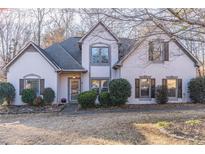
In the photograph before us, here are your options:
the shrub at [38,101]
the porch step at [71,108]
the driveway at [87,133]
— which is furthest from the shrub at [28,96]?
the driveway at [87,133]

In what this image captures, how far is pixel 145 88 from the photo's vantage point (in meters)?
16.7

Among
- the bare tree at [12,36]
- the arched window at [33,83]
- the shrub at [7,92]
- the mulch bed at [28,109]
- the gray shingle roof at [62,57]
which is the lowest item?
the mulch bed at [28,109]

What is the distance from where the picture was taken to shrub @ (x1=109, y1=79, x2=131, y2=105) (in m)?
15.5

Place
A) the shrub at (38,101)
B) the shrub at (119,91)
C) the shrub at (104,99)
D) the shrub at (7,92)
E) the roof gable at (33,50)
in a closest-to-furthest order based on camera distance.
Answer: the shrub at (104,99)
the shrub at (119,91)
the shrub at (38,101)
the shrub at (7,92)
the roof gable at (33,50)

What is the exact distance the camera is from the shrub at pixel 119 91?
15461 millimetres

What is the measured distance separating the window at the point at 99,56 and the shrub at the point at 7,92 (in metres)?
3.61

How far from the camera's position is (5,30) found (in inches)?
698

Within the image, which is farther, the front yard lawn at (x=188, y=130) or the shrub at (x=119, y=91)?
the shrub at (x=119, y=91)

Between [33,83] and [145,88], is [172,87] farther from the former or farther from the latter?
[33,83]

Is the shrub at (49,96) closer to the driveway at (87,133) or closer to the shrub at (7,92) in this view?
the shrub at (7,92)

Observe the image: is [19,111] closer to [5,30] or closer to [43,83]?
[43,83]

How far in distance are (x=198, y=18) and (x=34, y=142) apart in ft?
13.5

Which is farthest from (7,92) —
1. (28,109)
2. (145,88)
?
→ (145,88)

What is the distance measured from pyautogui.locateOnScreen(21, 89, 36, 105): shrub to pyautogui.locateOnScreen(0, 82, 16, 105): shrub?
504mm
